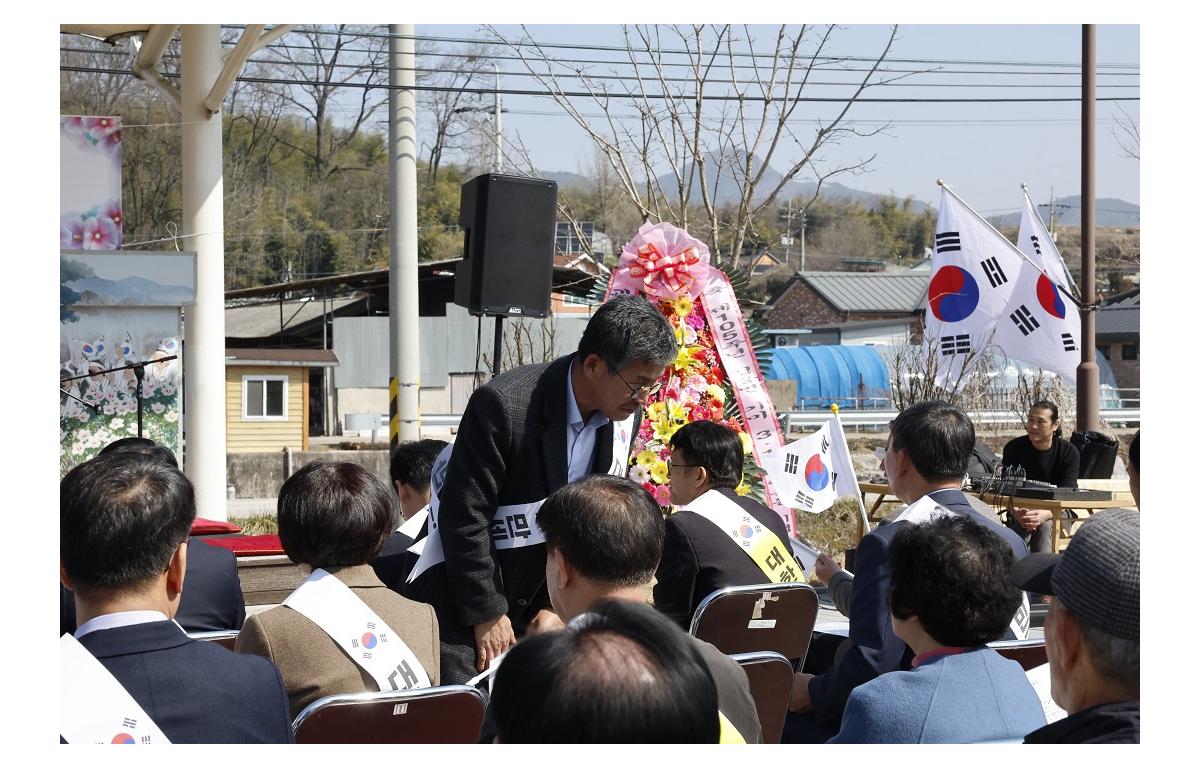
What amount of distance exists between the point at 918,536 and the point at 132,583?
1504mm

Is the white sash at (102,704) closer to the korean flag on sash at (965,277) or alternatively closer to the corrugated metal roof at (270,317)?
the korean flag on sash at (965,277)

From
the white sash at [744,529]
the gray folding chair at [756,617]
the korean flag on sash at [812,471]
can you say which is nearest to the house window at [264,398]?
the korean flag on sash at [812,471]

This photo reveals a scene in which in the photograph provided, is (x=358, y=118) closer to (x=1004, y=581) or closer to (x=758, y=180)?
(x=758, y=180)

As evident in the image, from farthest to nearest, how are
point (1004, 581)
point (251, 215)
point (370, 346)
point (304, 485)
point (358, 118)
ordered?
point (358, 118) → point (251, 215) → point (370, 346) → point (304, 485) → point (1004, 581)

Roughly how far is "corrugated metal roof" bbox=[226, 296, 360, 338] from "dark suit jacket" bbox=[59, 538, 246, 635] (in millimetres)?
22637

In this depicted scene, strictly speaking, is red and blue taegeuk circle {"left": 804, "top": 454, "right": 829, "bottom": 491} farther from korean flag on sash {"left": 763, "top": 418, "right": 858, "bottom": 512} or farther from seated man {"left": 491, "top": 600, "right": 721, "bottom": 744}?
seated man {"left": 491, "top": 600, "right": 721, "bottom": 744}

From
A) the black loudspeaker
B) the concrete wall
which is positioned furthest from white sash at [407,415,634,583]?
the concrete wall

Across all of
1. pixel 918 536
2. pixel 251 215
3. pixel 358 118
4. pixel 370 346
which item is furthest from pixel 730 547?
pixel 358 118

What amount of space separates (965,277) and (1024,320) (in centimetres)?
69

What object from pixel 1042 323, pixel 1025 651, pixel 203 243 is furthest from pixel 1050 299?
pixel 1025 651

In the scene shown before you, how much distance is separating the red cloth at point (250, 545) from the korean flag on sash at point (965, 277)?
19.0ft

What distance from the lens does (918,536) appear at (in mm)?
2383

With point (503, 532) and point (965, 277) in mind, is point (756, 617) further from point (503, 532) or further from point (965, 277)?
point (965, 277)

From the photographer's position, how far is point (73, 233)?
8.84 m
